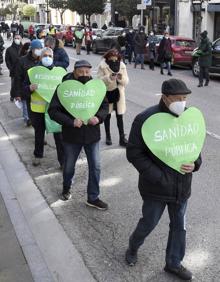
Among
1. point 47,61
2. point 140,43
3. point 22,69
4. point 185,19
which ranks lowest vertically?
point 140,43

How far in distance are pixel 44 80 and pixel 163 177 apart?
3.59 m

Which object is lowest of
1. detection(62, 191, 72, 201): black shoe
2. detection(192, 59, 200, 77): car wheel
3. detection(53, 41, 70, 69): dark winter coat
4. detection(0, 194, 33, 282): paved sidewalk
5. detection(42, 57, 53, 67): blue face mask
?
detection(0, 194, 33, 282): paved sidewalk

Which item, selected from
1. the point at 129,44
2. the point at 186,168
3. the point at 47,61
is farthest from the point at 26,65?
the point at 129,44

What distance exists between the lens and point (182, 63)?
68.0ft

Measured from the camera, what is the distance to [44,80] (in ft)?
22.8

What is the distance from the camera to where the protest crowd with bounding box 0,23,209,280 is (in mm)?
3760

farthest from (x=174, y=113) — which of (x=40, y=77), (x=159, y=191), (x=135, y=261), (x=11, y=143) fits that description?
(x=11, y=143)

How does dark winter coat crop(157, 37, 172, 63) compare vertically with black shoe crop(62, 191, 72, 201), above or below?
above

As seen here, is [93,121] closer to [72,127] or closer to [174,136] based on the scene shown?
[72,127]

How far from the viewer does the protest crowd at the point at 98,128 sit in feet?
12.3

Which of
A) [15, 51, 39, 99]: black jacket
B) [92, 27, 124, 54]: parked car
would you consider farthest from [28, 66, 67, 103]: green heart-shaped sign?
[92, 27, 124, 54]: parked car

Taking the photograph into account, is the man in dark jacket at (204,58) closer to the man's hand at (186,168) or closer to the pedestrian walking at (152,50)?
the pedestrian walking at (152,50)

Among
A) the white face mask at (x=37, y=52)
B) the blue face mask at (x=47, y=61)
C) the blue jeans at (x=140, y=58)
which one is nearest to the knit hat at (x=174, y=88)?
the blue face mask at (x=47, y=61)

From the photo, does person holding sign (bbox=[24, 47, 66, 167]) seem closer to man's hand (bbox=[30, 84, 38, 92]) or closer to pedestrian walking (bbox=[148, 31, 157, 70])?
man's hand (bbox=[30, 84, 38, 92])
